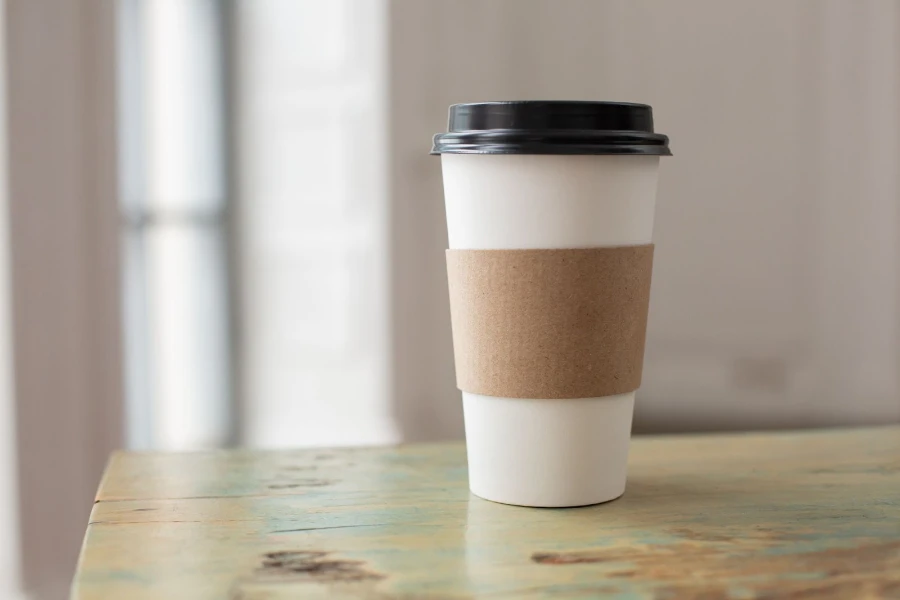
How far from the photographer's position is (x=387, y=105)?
1.71m

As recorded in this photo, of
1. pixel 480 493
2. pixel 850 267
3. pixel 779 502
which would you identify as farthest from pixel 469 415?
pixel 850 267

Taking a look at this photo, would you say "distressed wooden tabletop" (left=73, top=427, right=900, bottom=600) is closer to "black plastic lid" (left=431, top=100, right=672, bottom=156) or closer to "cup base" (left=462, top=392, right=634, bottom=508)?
"cup base" (left=462, top=392, right=634, bottom=508)

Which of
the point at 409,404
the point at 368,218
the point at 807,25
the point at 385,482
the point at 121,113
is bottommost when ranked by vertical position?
the point at 409,404

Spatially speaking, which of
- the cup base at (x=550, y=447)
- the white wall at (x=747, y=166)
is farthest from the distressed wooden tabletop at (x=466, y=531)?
the white wall at (x=747, y=166)

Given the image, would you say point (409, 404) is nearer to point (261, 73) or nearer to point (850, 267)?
point (261, 73)

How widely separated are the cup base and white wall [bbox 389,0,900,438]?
0.96 meters

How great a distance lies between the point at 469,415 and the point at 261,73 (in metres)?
1.30

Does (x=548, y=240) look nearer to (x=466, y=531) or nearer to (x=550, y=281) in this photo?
(x=550, y=281)

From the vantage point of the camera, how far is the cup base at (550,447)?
68 cm

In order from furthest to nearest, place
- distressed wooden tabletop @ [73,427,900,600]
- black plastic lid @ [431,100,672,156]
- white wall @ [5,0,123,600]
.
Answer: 1. white wall @ [5,0,123,600]
2. black plastic lid @ [431,100,672,156]
3. distressed wooden tabletop @ [73,427,900,600]

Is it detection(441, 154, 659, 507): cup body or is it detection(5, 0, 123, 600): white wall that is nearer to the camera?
detection(441, 154, 659, 507): cup body

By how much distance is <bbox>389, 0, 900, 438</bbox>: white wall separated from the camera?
1.60 metres

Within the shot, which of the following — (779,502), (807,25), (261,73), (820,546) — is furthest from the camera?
(261,73)

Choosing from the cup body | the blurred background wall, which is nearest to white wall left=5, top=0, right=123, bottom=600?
the blurred background wall
